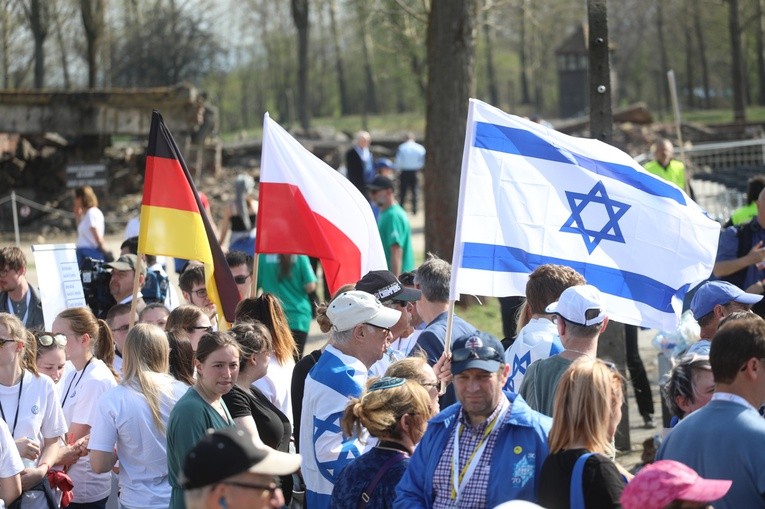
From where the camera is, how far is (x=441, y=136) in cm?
1366

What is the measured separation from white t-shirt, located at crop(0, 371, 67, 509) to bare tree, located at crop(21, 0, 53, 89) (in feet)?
110

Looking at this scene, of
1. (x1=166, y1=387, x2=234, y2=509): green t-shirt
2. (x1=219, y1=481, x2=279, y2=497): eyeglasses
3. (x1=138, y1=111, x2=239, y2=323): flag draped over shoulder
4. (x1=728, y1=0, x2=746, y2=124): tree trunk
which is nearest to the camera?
(x1=219, y1=481, x2=279, y2=497): eyeglasses

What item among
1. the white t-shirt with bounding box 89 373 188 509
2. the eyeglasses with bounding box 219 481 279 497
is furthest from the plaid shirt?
the white t-shirt with bounding box 89 373 188 509

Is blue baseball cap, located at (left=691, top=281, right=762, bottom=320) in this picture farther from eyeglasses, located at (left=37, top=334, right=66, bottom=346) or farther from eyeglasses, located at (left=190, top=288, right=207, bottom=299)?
eyeglasses, located at (left=190, top=288, right=207, bottom=299)

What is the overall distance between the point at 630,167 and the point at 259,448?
3.78m

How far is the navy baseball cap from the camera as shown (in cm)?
424

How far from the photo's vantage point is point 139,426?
213 inches

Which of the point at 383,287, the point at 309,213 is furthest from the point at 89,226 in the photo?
the point at 383,287

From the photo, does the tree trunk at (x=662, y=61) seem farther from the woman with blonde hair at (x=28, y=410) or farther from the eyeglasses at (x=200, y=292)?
the woman with blonde hair at (x=28, y=410)

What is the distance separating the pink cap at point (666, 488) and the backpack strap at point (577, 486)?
416 mm

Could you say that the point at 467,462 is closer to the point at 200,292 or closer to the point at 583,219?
the point at 583,219

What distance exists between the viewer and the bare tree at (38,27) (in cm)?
3716

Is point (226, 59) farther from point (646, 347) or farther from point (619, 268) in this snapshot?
point (619, 268)

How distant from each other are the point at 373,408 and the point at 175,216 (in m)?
3.36
